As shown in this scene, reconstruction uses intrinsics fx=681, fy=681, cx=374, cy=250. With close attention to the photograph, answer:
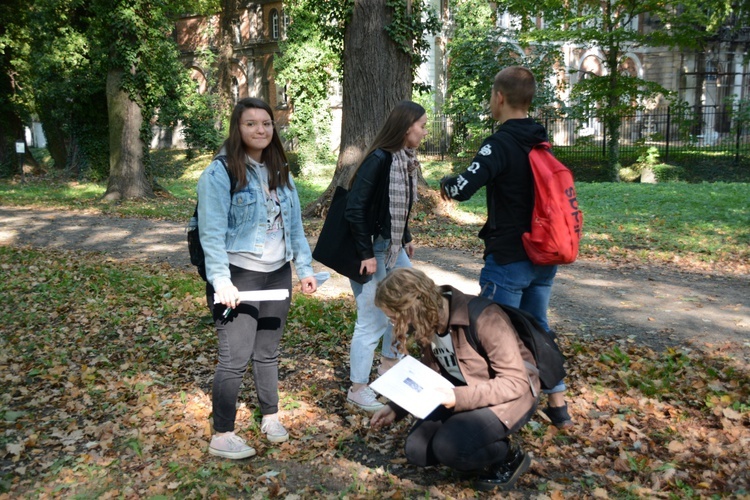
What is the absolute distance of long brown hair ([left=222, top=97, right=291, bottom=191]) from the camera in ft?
12.4

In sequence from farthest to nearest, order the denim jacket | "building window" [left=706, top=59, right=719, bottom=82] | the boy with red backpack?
1. "building window" [left=706, top=59, right=719, bottom=82]
2. the boy with red backpack
3. the denim jacket

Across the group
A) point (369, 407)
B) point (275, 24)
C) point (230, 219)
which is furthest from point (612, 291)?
point (275, 24)

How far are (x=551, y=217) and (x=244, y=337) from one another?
6.07ft

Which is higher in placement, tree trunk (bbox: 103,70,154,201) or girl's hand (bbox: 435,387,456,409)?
tree trunk (bbox: 103,70,154,201)

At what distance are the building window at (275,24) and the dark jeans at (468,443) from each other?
37.8 metres

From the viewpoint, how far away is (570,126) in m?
26.8

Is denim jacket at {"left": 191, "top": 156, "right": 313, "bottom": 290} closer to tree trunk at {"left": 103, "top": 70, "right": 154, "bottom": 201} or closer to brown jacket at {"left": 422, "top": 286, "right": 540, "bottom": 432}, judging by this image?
brown jacket at {"left": 422, "top": 286, "right": 540, "bottom": 432}

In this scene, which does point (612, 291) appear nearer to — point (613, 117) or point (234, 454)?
point (234, 454)

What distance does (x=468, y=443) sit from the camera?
3.43 m

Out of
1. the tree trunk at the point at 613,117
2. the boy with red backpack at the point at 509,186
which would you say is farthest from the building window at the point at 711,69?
the boy with red backpack at the point at 509,186

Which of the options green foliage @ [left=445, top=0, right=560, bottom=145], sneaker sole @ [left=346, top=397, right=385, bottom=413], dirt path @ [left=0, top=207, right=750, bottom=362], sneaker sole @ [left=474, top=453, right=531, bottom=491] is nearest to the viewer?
sneaker sole @ [left=474, top=453, right=531, bottom=491]

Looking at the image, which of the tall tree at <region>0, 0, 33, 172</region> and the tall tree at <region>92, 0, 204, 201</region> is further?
the tall tree at <region>0, 0, 33, 172</region>

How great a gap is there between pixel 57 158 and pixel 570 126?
835 inches

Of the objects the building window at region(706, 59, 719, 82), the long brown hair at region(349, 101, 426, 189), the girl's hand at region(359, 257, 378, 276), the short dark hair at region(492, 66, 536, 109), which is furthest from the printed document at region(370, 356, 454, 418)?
the building window at region(706, 59, 719, 82)
